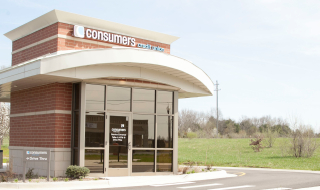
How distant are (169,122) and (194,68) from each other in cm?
265

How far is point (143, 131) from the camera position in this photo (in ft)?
50.9

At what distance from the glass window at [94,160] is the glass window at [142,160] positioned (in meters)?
1.48

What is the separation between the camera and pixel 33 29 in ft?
53.1

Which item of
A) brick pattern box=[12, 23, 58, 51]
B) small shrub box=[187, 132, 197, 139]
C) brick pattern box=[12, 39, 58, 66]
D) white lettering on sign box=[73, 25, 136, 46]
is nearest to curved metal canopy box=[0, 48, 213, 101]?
brick pattern box=[12, 39, 58, 66]

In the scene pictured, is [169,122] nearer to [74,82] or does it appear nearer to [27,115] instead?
[74,82]

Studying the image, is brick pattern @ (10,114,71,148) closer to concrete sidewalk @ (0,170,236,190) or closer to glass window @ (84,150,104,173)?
glass window @ (84,150,104,173)

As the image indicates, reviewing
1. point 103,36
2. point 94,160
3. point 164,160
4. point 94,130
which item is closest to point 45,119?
point 94,130

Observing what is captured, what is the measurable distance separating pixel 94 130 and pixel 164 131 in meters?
3.28

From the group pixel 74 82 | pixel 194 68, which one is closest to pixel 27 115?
pixel 74 82

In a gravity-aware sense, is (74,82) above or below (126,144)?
above

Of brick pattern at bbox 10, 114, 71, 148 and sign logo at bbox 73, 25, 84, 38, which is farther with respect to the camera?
sign logo at bbox 73, 25, 84, 38

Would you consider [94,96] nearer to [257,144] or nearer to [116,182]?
[116,182]

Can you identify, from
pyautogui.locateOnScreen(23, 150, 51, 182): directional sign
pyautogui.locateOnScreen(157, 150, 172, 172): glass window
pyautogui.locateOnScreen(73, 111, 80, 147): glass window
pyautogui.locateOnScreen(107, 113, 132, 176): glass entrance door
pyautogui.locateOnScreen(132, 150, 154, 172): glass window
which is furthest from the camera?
pyautogui.locateOnScreen(157, 150, 172, 172): glass window

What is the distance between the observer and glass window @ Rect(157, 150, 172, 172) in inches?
620
